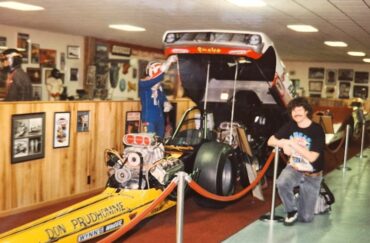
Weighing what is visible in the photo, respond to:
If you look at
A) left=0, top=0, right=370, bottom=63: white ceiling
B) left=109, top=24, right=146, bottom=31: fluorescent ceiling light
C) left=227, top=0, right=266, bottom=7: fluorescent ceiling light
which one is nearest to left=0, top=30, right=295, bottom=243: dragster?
left=227, top=0, right=266, bottom=7: fluorescent ceiling light

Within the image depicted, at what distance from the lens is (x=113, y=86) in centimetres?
1484

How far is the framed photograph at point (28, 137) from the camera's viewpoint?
6.07 meters

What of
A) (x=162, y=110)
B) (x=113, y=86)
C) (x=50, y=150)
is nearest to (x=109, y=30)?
(x=113, y=86)

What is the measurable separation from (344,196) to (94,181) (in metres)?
3.67

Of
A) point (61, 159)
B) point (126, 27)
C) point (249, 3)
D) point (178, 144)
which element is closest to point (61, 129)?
point (61, 159)

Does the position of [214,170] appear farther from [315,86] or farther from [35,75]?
[315,86]

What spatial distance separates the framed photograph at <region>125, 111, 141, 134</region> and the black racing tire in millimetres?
1703

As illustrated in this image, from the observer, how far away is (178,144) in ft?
21.9

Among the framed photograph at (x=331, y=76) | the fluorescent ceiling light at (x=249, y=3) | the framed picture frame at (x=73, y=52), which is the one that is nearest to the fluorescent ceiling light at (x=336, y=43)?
the fluorescent ceiling light at (x=249, y=3)

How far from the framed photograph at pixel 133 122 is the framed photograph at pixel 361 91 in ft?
49.1

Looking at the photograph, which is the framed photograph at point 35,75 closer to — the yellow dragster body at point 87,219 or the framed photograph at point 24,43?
the framed photograph at point 24,43

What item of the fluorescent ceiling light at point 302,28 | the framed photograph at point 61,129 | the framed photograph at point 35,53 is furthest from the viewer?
the framed photograph at point 35,53

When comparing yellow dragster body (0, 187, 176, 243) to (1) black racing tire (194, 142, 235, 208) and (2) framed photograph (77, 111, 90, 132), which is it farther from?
(2) framed photograph (77, 111, 90, 132)

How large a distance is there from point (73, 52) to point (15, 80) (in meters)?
6.45
